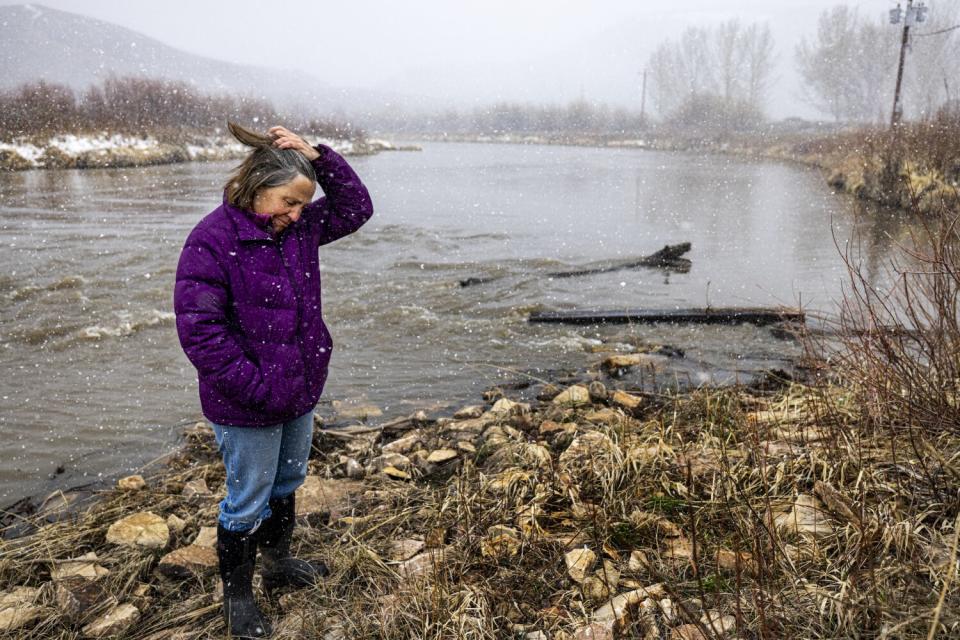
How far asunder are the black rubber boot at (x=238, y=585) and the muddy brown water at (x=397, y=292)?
2.21 meters

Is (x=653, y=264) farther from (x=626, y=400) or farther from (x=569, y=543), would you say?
(x=569, y=543)

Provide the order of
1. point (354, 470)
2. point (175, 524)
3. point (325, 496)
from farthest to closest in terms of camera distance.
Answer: point (354, 470)
point (325, 496)
point (175, 524)

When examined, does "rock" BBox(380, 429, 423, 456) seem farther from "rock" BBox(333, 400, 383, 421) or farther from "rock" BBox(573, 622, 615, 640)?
"rock" BBox(573, 622, 615, 640)

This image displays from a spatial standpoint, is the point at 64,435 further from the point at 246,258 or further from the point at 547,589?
the point at 547,589

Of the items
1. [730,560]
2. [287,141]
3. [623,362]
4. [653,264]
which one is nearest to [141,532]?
[287,141]

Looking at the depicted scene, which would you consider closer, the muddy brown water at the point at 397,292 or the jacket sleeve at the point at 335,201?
the jacket sleeve at the point at 335,201

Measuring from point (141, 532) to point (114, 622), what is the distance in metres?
0.63

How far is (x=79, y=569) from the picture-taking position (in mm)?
2707

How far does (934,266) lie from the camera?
2729mm

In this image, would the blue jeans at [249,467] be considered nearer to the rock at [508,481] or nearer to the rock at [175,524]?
the rock at [175,524]

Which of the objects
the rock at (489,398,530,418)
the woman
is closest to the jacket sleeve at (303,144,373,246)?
the woman

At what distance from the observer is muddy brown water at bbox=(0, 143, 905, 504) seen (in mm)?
5082

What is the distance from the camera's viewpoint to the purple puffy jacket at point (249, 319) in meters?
2.08

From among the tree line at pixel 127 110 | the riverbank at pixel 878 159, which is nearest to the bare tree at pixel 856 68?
the riverbank at pixel 878 159
